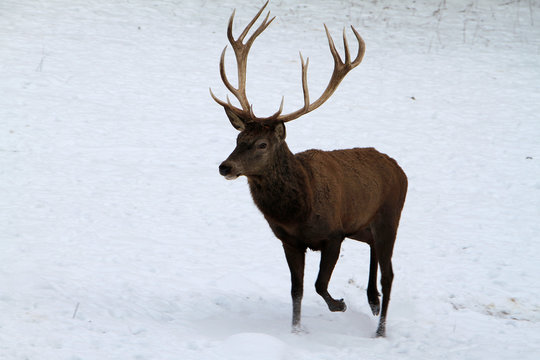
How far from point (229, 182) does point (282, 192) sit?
445 cm

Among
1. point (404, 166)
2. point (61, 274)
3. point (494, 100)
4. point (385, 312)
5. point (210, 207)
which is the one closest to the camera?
point (385, 312)

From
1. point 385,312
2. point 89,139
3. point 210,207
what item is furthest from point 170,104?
point 385,312

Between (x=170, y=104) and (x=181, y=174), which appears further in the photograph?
(x=170, y=104)

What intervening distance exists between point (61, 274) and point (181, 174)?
3.44m

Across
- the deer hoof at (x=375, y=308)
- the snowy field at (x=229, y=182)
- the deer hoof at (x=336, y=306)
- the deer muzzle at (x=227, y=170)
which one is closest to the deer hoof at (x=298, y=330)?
the snowy field at (x=229, y=182)

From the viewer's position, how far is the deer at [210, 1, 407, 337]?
19.5ft

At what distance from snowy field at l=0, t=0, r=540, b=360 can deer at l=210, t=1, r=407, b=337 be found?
68 centimetres

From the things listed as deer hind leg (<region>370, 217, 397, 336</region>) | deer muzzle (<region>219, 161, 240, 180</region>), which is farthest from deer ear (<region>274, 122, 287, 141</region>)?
deer hind leg (<region>370, 217, 397, 336</region>)

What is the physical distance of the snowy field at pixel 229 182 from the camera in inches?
→ 249

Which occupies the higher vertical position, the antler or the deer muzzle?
the antler

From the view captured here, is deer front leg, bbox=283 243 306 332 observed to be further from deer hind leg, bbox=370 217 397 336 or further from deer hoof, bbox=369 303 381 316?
deer hoof, bbox=369 303 381 316

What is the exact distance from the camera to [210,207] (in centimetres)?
948

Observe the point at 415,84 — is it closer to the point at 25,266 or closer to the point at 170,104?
the point at 170,104

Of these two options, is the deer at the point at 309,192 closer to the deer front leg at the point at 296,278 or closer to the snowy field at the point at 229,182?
the deer front leg at the point at 296,278
